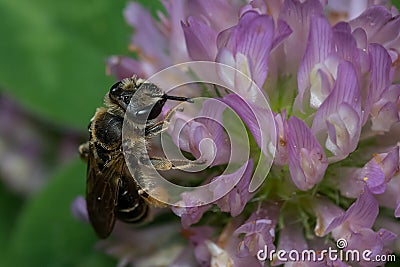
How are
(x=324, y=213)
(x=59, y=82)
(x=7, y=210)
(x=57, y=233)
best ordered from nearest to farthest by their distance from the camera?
(x=324, y=213) → (x=57, y=233) → (x=59, y=82) → (x=7, y=210)

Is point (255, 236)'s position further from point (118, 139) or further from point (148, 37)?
point (148, 37)

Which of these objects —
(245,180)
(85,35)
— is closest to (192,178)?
(245,180)

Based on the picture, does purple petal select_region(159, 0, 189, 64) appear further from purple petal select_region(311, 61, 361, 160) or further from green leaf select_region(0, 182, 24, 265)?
green leaf select_region(0, 182, 24, 265)

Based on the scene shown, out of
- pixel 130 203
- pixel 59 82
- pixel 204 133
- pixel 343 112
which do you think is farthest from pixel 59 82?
pixel 343 112

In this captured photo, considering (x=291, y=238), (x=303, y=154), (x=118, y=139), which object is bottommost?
(x=291, y=238)

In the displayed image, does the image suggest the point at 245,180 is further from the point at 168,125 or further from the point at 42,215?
the point at 42,215

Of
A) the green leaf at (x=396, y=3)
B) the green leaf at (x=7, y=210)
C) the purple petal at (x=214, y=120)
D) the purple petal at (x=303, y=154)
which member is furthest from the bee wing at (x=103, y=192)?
the green leaf at (x=7, y=210)
